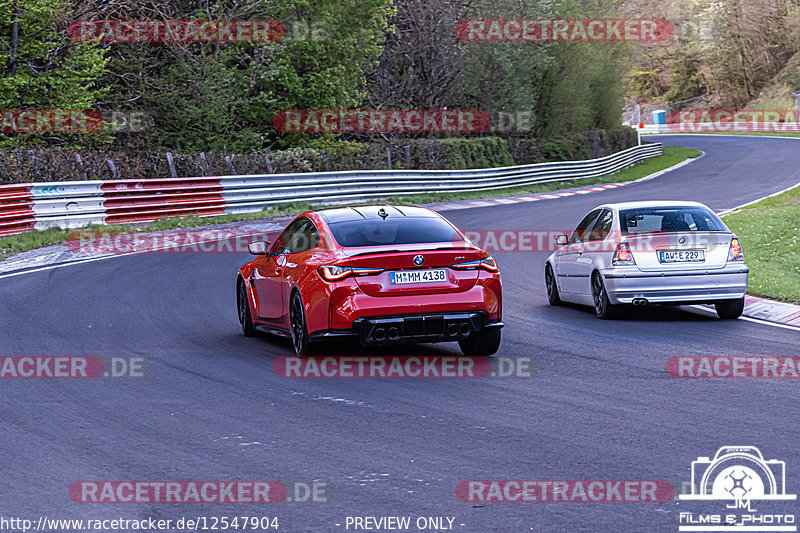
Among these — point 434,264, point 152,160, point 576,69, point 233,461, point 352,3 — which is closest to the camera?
point 233,461

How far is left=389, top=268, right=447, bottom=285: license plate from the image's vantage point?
9539mm

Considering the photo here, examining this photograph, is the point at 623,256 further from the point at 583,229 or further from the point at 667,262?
the point at 583,229

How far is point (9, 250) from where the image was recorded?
765 inches

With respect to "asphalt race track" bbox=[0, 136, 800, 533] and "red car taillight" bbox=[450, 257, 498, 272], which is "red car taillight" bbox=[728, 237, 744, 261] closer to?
"asphalt race track" bbox=[0, 136, 800, 533]

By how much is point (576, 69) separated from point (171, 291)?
3879 centimetres

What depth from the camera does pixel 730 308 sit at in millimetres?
Answer: 12711

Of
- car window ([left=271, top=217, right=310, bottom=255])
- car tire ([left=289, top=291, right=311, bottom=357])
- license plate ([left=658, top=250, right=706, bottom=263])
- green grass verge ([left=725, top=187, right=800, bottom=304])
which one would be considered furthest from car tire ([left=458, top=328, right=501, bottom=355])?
green grass verge ([left=725, top=187, right=800, bottom=304])

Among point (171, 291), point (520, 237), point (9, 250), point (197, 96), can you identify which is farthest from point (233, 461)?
point (197, 96)

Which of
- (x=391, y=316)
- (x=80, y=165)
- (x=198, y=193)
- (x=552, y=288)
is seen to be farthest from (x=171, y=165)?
(x=391, y=316)

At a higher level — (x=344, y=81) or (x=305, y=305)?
(x=344, y=81)

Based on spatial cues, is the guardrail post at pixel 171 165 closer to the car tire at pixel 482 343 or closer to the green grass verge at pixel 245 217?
the green grass verge at pixel 245 217

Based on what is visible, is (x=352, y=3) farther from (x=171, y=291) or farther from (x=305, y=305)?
(x=305, y=305)

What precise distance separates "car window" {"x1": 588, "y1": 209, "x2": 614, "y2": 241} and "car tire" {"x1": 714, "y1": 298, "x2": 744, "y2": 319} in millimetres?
1577

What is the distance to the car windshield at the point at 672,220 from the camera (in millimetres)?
13094
